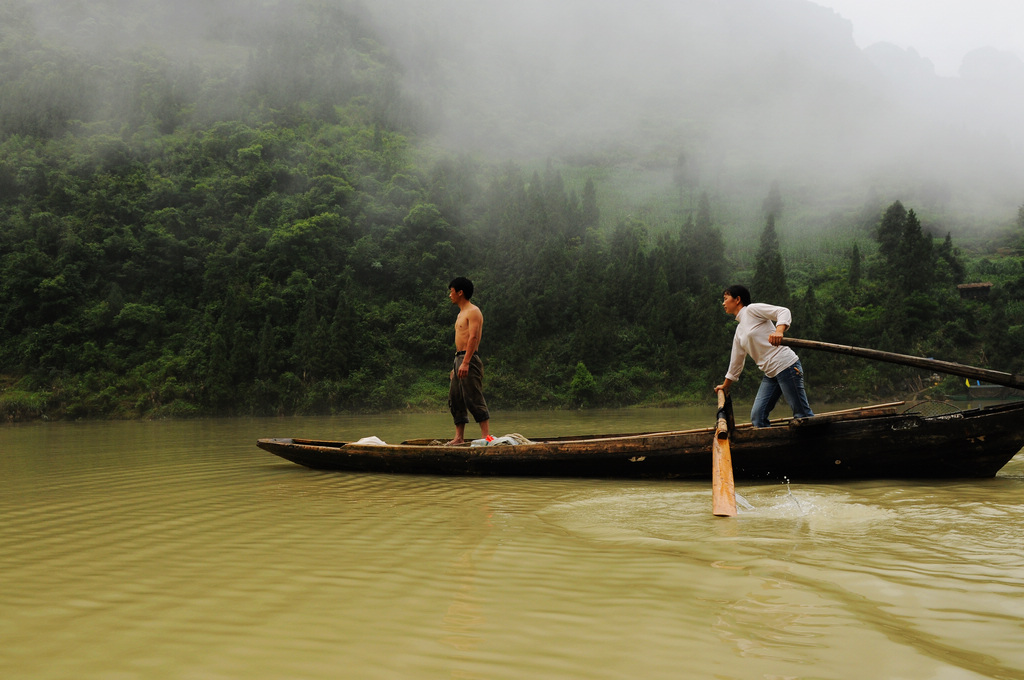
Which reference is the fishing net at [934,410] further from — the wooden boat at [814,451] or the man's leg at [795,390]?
the man's leg at [795,390]

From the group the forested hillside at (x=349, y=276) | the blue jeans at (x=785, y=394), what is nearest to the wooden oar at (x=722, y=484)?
the blue jeans at (x=785, y=394)

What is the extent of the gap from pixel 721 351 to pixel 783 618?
3051 centimetres

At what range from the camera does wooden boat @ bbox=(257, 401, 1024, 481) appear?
4.96 metres

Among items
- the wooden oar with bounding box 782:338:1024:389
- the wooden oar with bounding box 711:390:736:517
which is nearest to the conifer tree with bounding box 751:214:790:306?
the wooden oar with bounding box 782:338:1024:389

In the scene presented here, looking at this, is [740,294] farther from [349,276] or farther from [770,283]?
[349,276]

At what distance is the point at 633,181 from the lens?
210 ft

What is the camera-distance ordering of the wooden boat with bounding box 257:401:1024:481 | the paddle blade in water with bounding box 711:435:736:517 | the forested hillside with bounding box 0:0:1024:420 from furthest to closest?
the forested hillside with bounding box 0:0:1024:420 < the wooden boat with bounding box 257:401:1024:481 < the paddle blade in water with bounding box 711:435:736:517

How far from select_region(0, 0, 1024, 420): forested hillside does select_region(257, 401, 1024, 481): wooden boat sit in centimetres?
2440

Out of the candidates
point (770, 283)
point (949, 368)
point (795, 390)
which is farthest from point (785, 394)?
point (770, 283)

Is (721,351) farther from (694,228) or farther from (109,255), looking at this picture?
(109,255)

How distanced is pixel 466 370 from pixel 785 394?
3.04 m

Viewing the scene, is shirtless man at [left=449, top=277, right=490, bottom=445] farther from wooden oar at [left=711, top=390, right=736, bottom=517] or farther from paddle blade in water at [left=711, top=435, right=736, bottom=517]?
paddle blade in water at [left=711, top=435, right=736, bottom=517]

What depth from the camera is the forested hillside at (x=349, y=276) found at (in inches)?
1185

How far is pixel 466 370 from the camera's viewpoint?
6.49 m
